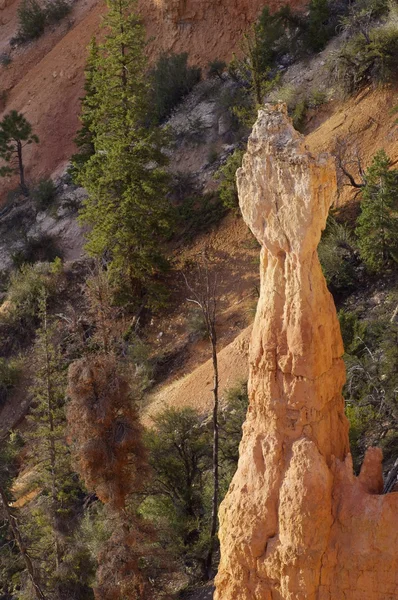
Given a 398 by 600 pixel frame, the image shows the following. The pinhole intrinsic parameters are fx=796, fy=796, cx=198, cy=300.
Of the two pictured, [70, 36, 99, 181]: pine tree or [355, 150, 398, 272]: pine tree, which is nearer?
[355, 150, 398, 272]: pine tree

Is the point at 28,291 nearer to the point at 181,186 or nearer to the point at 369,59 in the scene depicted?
the point at 181,186

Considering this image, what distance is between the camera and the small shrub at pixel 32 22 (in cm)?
5269

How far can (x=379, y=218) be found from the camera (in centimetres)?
2472

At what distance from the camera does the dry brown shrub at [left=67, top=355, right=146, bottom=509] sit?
631 inches

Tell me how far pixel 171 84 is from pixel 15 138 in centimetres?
879

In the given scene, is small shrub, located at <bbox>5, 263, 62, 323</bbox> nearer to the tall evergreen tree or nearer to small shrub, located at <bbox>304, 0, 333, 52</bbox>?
the tall evergreen tree

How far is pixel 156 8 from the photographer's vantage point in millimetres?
45781

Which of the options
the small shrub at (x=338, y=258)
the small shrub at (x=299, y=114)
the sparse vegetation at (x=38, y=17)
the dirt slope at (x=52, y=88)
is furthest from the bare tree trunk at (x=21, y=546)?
the sparse vegetation at (x=38, y=17)

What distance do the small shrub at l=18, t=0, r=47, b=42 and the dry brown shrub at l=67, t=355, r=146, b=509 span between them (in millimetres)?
41890

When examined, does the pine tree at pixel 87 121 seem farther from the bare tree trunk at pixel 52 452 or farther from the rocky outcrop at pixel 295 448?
the rocky outcrop at pixel 295 448

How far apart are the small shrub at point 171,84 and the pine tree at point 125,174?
1089 cm

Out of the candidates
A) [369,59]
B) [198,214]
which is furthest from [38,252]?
[369,59]

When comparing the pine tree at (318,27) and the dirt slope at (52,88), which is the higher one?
the dirt slope at (52,88)

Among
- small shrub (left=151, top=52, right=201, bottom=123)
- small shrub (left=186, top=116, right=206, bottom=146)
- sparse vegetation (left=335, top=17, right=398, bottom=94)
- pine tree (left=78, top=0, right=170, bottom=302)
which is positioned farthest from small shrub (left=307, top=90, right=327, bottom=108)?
small shrub (left=151, top=52, right=201, bottom=123)
